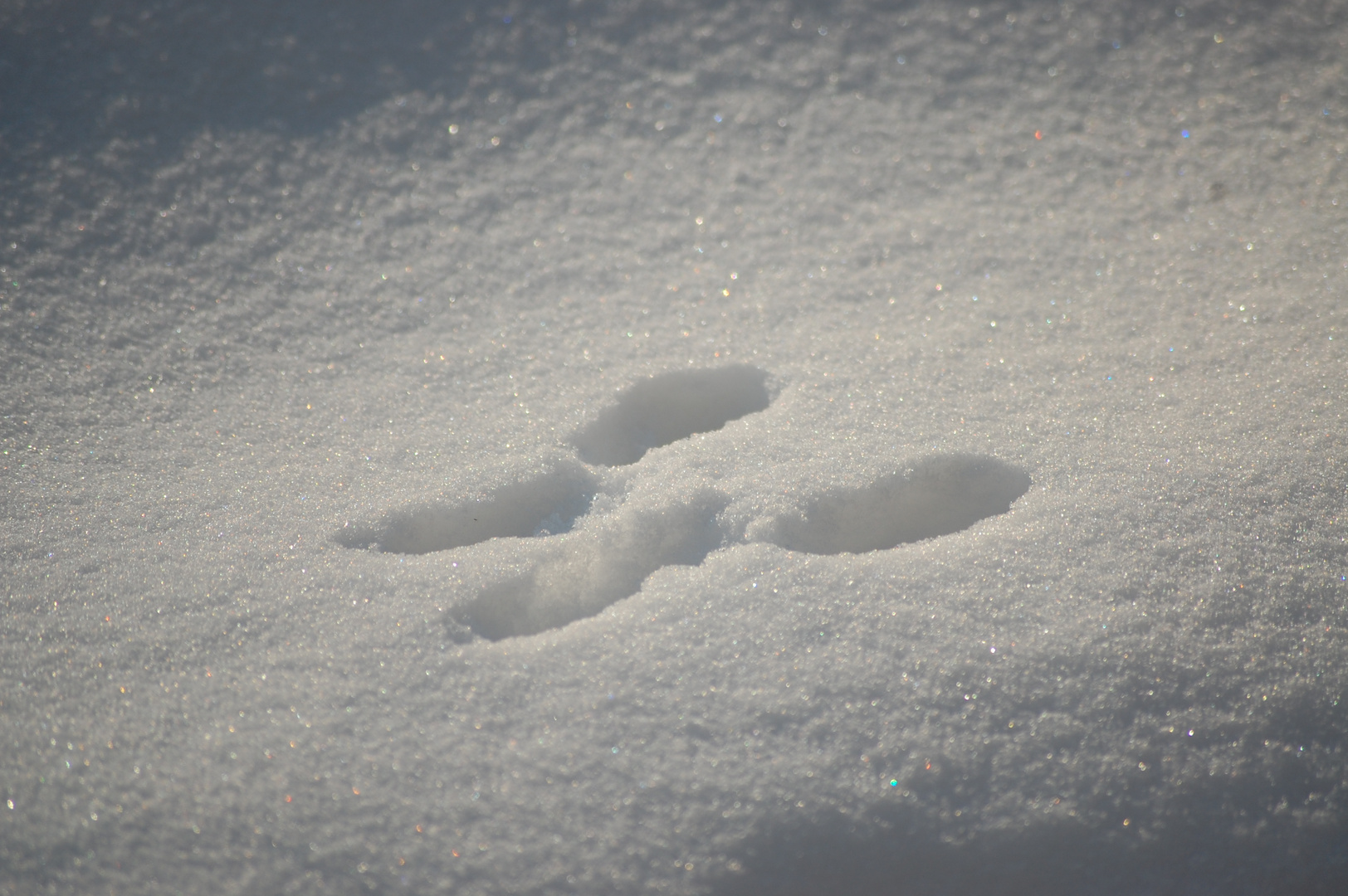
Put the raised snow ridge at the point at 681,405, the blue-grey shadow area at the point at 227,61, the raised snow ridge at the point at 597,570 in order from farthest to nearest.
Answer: the blue-grey shadow area at the point at 227,61 < the raised snow ridge at the point at 681,405 < the raised snow ridge at the point at 597,570

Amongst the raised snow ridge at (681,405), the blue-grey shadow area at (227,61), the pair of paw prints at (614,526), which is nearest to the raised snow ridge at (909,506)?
the pair of paw prints at (614,526)

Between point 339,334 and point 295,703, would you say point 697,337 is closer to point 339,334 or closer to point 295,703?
point 339,334

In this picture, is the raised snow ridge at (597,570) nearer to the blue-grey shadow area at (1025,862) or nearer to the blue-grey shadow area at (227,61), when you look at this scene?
the blue-grey shadow area at (1025,862)

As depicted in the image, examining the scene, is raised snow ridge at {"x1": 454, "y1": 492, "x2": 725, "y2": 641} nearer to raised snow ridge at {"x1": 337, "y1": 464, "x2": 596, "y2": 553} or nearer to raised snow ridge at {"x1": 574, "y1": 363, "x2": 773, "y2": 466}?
raised snow ridge at {"x1": 337, "y1": 464, "x2": 596, "y2": 553}

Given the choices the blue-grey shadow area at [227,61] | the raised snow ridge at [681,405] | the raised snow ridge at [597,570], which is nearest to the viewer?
the raised snow ridge at [597,570]

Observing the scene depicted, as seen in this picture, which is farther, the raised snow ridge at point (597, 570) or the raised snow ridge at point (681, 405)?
the raised snow ridge at point (681, 405)

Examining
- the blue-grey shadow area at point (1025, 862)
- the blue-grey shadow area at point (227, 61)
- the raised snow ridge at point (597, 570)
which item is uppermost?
the blue-grey shadow area at point (227, 61)

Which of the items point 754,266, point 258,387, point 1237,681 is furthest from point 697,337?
point 1237,681

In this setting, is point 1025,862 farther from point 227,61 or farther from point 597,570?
point 227,61

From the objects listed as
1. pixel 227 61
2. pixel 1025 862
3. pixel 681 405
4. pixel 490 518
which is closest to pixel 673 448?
pixel 681 405
